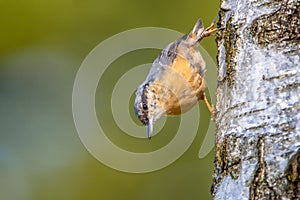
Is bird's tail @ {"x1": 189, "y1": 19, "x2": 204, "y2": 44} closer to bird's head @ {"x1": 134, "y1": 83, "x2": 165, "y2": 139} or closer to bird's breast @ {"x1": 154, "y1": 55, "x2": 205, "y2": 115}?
bird's breast @ {"x1": 154, "y1": 55, "x2": 205, "y2": 115}

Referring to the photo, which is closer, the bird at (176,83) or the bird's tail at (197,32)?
the bird at (176,83)

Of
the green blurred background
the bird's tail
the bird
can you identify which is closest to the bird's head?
the bird

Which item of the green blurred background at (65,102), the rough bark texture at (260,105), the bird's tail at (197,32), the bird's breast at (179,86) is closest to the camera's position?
the rough bark texture at (260,105)

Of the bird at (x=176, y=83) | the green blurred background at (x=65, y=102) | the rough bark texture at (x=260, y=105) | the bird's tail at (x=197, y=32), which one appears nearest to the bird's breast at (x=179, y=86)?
the bird at (x=176, y=83)

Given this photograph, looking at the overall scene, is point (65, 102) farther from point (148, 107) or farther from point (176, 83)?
point (176, 83)

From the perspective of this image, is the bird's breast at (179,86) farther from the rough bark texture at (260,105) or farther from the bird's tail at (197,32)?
the rough bark texture at (260,105)

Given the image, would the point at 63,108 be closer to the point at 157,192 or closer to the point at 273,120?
the point at 157,192
